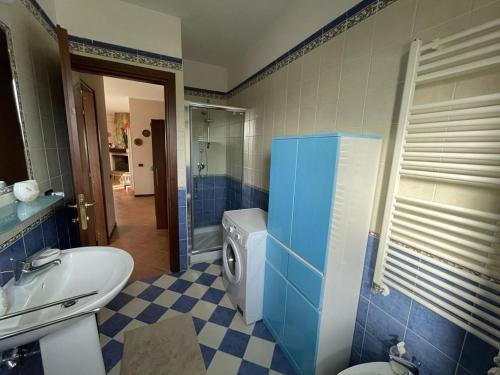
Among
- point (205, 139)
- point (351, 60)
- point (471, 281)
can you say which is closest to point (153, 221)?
point (205, 139)

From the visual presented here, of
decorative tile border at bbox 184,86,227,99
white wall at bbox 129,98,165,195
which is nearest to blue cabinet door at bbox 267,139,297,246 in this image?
decorative tile border at bbox 184,86,227,99

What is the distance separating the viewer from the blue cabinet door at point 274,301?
1541 millimetres

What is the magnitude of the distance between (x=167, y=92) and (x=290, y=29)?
4.24ft

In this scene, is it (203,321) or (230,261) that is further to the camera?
(230,261)

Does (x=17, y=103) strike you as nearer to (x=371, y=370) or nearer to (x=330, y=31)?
(x=330, y=31)

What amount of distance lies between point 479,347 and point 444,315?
14 cm

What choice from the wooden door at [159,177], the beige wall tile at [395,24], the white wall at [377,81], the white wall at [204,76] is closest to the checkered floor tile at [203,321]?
the white wall at [377,81]

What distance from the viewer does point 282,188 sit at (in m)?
1.49

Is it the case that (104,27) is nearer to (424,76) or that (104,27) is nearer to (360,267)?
(424,76)

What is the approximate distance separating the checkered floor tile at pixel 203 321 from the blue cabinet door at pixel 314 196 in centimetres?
90

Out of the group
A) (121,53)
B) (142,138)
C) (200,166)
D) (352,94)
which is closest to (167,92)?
(121,53)

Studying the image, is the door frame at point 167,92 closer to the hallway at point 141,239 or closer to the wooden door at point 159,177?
the hallway at point 141,239

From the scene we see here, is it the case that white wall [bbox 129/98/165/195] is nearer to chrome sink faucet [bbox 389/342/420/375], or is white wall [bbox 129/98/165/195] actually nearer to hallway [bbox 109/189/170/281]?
hallway [bbox 109/189/170/281]

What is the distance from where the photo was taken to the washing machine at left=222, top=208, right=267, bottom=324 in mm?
1685
